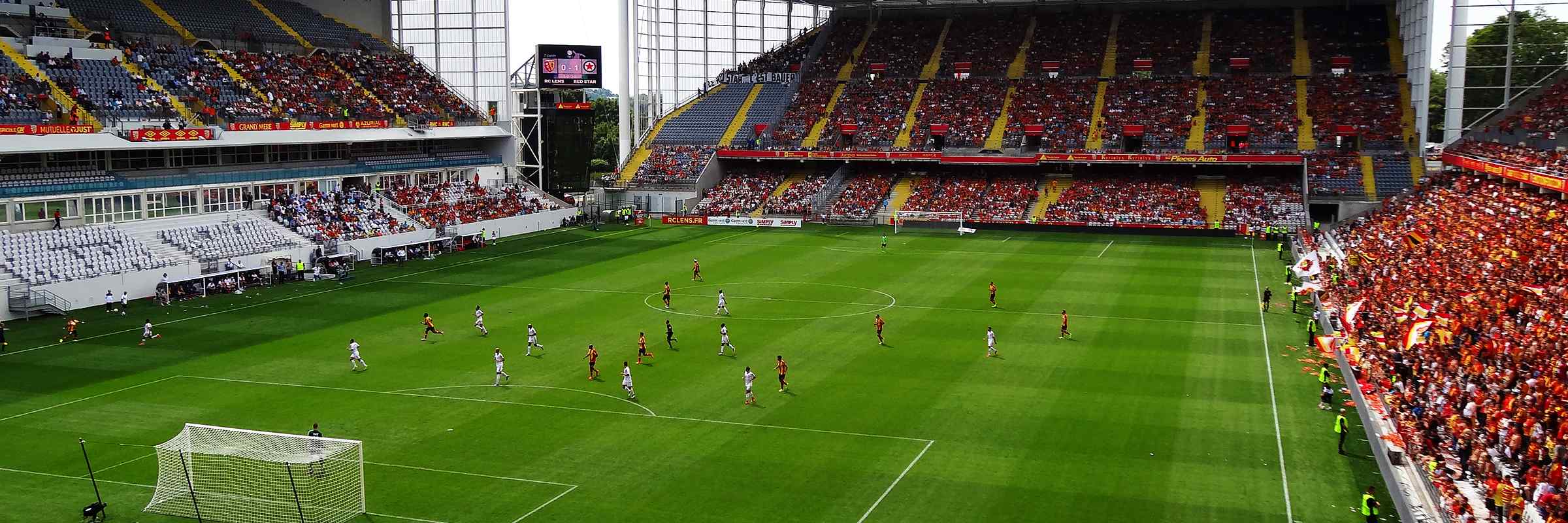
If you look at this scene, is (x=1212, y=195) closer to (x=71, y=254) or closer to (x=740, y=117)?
(x=740, y=117)

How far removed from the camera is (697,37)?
90812mm

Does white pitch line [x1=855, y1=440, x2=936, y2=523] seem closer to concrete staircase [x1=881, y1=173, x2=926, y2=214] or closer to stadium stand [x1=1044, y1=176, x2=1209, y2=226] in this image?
stadium stand [x1=1044, y1=176, x2=1209, y2=226]

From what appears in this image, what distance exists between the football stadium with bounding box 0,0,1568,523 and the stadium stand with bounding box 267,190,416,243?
255 millimetres

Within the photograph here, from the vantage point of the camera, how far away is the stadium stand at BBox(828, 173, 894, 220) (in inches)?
2968

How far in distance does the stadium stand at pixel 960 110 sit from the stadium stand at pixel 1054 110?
1.48 m

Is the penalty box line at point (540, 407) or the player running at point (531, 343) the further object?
the player running at point (531, 343)

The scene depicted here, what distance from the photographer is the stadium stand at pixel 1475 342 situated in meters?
21.7

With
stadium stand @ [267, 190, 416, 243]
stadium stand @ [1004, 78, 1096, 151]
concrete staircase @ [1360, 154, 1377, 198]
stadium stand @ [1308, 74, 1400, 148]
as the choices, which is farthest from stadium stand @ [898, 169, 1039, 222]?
stadium stand @ [267, 190, 416, 243]

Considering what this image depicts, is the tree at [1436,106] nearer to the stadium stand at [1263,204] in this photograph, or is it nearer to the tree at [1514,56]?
the tree at [1514,56]

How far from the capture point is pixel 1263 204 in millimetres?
68938

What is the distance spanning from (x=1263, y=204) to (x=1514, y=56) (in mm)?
14281

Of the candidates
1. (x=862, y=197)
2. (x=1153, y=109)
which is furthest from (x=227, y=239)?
(x=1153, y=109)

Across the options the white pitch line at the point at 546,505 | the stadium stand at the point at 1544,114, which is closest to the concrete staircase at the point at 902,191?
the stadium stand at the point at 1544,114

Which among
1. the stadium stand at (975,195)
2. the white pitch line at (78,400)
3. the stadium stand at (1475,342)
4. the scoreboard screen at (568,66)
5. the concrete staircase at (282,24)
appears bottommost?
the white pitch line at (78,400)
